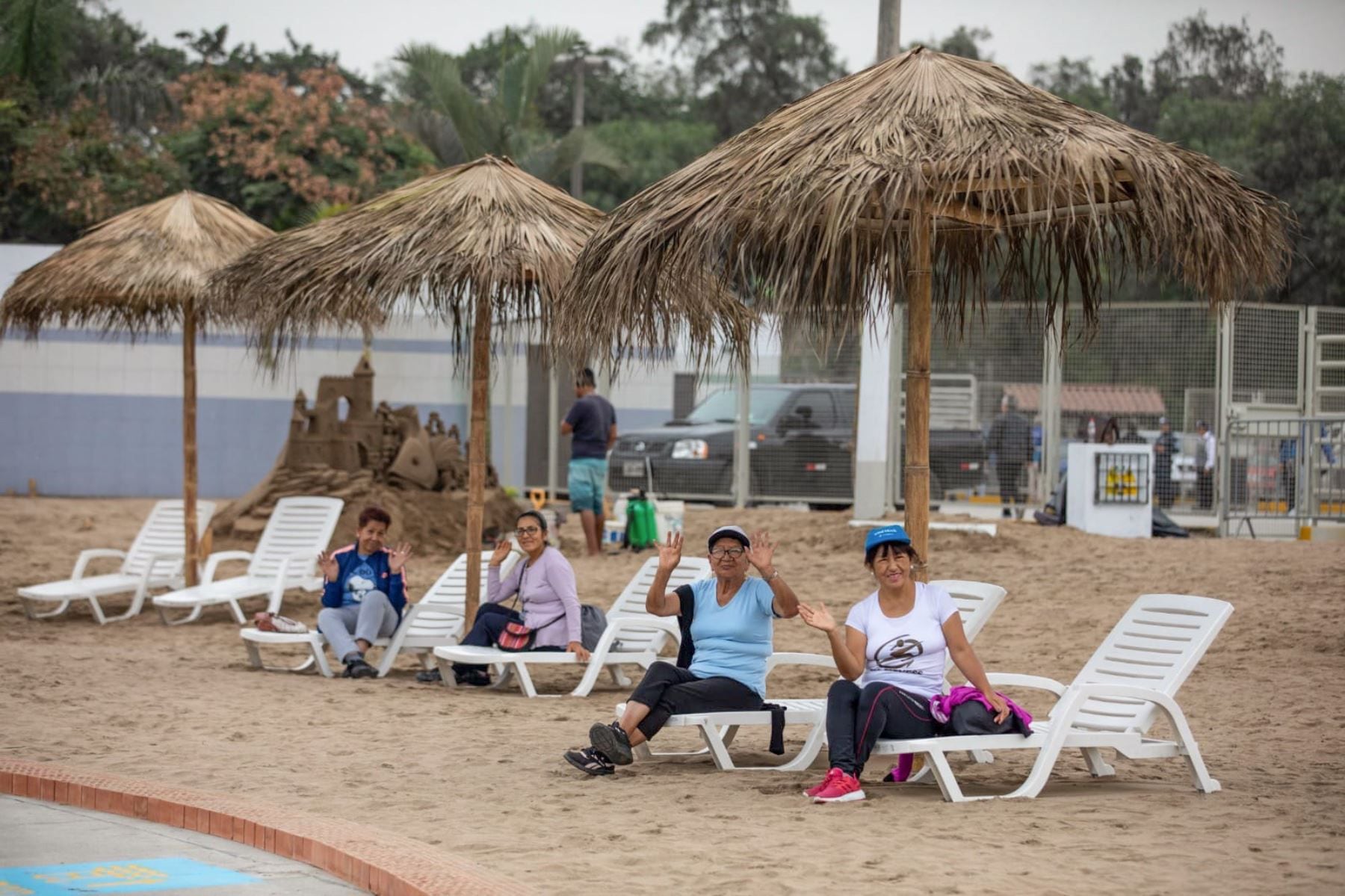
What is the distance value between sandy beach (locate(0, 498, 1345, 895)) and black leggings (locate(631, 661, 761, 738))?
0.92 ft

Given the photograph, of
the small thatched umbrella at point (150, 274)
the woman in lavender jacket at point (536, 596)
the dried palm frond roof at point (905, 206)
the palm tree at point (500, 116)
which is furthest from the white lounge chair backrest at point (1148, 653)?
the palm tree at point (500, 116)

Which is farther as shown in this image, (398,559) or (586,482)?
(586,482)

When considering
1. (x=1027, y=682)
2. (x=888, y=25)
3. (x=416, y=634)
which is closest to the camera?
(x=1027, y=682)

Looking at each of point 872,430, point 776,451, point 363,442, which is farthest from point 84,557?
point 776,451

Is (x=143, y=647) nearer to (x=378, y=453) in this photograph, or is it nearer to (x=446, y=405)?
(x=378, y=453)

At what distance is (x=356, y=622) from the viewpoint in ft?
35.8

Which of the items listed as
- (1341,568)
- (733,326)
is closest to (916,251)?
(733,326)

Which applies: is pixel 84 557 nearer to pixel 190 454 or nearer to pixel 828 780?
pixel 190 454

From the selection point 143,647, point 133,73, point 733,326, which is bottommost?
point 143,647

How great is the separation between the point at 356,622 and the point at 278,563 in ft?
9.49

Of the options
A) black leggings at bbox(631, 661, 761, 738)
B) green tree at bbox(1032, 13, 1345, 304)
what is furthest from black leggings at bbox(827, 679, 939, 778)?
green tree at bbox(1032, 13, 1345, 304)

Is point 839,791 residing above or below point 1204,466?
below

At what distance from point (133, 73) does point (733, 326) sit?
34070mm

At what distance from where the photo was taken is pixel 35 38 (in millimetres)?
Answer: 23703
